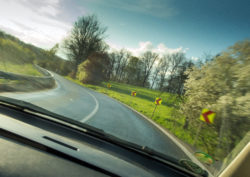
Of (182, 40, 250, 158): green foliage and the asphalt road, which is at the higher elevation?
(182, 40, 250, 158): green foliage

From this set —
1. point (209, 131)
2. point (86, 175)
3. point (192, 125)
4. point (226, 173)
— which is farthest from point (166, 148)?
point (86, 175)

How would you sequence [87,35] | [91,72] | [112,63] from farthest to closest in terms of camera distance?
[91,72]
[112,63]
[87,35]

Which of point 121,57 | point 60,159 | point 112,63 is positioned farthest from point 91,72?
point 60,159

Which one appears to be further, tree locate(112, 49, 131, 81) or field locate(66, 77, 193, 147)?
tree locate(112, 49, 131, 81)

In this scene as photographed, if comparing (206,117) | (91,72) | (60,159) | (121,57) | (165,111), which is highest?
(121,57)

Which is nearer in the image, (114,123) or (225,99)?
(225,99)

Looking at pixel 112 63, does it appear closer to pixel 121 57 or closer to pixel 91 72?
pixel 121 57

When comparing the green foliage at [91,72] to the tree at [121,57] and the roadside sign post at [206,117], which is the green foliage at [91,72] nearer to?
the tree at [121,57]

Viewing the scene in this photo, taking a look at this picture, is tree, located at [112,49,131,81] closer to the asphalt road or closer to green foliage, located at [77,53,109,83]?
the asphalt road

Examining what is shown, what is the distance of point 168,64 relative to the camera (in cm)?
518

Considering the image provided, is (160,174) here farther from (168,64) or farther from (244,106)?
(168,64)

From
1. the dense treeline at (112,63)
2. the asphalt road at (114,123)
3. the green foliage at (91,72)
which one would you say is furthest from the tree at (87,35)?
the green foliage at (91,72)

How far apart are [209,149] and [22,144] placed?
10.3 feet

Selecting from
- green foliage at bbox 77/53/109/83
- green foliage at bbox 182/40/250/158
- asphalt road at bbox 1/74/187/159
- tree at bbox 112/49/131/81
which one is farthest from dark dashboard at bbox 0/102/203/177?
green foliage at bbox 77/53/109/83
